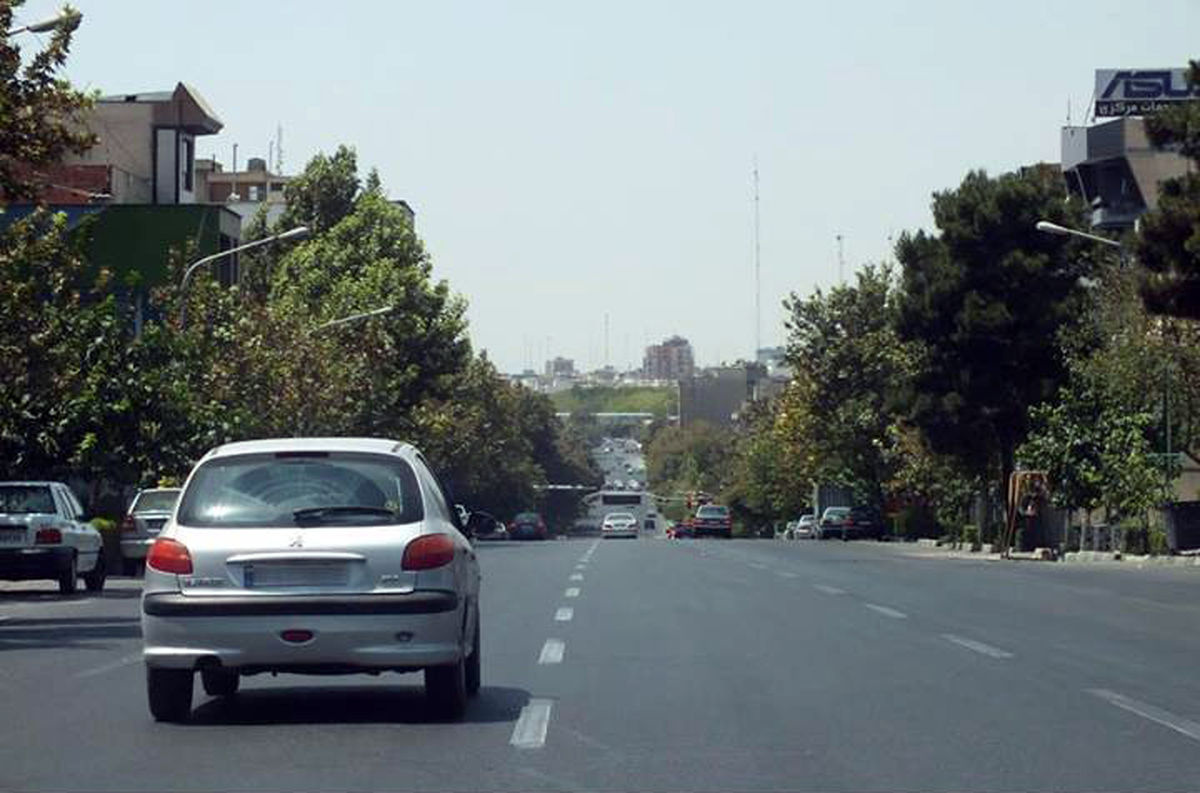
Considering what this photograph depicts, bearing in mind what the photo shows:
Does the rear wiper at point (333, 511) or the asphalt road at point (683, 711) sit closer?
the asphalt road at point (683, 711)

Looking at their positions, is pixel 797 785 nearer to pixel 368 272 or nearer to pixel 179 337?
pixel 179 337

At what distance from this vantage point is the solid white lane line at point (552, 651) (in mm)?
18609

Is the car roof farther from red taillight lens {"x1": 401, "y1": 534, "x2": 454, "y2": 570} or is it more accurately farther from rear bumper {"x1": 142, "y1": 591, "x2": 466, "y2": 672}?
rear bumper {"x1": 142, "y1": 591, "x2": 466, "y2": 672}

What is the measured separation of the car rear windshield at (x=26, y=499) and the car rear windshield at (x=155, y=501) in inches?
354

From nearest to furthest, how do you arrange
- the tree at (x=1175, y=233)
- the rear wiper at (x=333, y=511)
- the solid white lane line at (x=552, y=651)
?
the rear wiper at (x=333, y=511)
the solid white lane line at (x=552, y=651)
the tree at (x=1175, y=233)

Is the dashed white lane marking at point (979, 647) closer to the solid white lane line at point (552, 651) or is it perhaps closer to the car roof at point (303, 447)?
the solid white lane line at point (552, 651)

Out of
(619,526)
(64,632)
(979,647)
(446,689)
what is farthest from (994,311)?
(446,689)

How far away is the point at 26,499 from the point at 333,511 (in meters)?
19.7

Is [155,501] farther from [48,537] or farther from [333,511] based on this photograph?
[333,511]

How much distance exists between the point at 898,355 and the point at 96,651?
183ft

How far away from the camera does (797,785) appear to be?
432 inches

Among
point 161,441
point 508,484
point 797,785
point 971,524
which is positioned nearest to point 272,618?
point 797,785

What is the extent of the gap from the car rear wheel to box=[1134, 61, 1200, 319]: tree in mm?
32934

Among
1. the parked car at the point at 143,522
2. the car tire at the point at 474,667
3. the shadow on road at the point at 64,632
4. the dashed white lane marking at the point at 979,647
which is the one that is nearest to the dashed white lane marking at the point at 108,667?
the shadow on road at the point at 64,632
